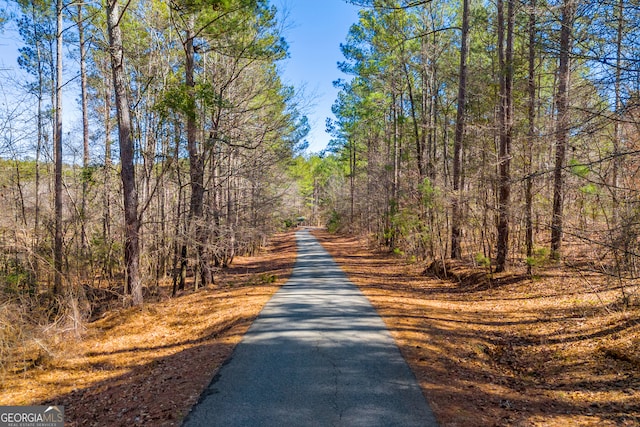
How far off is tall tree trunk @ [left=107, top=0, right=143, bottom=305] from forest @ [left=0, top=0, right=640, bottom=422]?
4 cm

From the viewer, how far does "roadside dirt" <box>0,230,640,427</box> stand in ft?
14.7

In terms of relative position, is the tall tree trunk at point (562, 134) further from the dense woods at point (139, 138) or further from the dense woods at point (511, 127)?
the dense woods at point (139, 138)

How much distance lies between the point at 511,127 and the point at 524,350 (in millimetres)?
6562

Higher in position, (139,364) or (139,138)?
(139,138)

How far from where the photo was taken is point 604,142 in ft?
26.9

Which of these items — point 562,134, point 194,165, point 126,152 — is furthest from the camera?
point 194,165

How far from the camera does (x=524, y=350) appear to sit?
6.45 m

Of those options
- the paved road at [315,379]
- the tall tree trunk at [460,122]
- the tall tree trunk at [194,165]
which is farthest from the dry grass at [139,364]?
the tall tree trunk at [460,122]

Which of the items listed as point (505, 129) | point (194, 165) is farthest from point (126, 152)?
point (505, 129)

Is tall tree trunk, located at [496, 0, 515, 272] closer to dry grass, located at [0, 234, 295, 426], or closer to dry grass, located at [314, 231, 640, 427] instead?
dry grass, located at [314, 231, 640, 427]

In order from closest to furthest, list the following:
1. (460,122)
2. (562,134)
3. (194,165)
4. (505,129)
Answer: (562,134)
(505,129)
(194,165)
(460,122)

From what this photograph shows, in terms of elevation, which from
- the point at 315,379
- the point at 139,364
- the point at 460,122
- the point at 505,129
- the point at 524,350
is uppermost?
the point at 460,122

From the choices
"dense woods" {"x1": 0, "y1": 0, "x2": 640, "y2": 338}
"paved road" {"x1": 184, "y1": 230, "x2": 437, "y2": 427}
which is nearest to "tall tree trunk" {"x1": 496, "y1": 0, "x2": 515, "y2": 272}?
"dense woods" {"x1": 0, "y1": 0, "x2": 640, "y2": 338}

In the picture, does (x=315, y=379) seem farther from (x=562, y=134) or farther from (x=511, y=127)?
(x=511, y=127)
